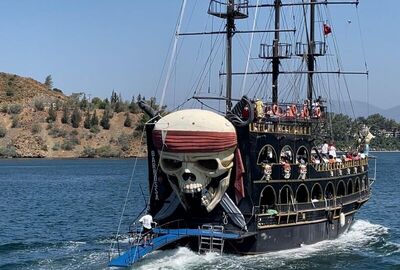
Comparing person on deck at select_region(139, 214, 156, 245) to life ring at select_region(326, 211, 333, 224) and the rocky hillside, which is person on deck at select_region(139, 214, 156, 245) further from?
the rocky hillside

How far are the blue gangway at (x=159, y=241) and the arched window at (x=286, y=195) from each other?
12.4ft

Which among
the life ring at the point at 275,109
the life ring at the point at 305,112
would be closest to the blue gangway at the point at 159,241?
the life ring at the point at 275,109

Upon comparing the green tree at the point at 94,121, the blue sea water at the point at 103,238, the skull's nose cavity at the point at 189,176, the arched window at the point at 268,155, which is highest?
the green tree at the point at 94,121

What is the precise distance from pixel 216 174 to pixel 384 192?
40.8m

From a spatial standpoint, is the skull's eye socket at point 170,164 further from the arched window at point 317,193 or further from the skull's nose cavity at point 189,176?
the arched window at point 317,193

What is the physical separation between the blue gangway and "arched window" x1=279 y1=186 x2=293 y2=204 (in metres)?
3.78

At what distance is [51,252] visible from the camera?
105 ft

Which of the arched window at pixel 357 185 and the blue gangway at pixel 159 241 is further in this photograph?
the arched window at pixel 357 185

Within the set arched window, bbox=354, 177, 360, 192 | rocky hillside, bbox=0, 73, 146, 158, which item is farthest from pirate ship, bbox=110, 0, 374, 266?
rocky hillside, bbox=0, 73, 146, 158

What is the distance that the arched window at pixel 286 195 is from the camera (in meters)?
31.2

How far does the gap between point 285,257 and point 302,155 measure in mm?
5407

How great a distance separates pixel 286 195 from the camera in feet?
103

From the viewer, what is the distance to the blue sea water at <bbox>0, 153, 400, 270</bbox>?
92.2 feet

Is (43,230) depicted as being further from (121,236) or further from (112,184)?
(112,184)
